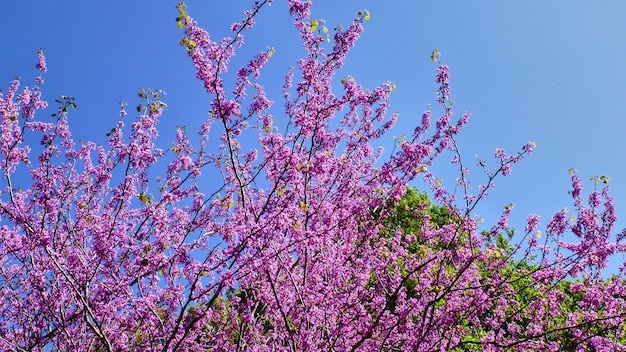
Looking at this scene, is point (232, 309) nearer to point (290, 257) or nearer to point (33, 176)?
point (290, 257)

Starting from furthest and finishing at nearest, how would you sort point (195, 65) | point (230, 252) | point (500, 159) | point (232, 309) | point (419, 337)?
point (232, 309), point (500, 159), point (419, 337), point (195, 65), point (230, 252)

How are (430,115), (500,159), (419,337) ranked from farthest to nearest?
1. (430,115)
2. (500,159)
3. (419,337)

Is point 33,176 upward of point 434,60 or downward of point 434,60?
downward

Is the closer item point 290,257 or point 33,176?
point 290,257

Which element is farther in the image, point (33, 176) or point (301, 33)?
point (33, 176)

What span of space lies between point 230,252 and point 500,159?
3.86m

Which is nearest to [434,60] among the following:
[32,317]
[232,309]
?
[232,309]

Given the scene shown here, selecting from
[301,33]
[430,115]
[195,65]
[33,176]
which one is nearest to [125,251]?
[33,176]

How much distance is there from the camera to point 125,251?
623 centimetres

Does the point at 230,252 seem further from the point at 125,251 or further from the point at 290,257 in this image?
the point at 125,251

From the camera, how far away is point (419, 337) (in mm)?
6078

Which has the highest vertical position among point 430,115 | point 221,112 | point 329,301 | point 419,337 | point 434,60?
point 430,115

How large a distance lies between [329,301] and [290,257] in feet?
2.60

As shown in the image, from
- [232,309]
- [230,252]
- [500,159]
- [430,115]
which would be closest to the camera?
[230,252]
